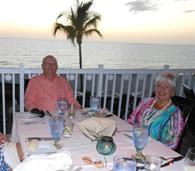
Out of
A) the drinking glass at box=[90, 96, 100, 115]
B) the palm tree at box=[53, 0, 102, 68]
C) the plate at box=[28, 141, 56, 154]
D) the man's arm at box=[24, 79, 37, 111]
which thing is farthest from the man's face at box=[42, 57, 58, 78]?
the palm tree at box=[53, 0, 102, 68]

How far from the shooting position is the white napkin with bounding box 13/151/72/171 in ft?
4.32

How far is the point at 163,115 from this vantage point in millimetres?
2480

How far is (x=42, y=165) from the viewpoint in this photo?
1.33 meters

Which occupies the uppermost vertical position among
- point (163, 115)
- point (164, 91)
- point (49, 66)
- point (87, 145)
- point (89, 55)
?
point (89, 55)

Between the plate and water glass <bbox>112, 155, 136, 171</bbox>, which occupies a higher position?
water glass <bbox>112, 155, 136, 171</bbox>

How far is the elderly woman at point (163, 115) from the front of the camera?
239 cm

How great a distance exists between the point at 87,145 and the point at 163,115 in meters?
0.88

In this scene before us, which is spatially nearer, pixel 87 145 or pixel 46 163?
pixel 46 163

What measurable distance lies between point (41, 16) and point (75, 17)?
2.68m

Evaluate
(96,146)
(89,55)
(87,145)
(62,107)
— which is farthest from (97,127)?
(89,55)

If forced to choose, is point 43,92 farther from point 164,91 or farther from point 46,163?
point 46,163

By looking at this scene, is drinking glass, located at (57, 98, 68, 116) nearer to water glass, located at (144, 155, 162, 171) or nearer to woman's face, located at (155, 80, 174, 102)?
woman's face, located at (155, 80, 174, 102)

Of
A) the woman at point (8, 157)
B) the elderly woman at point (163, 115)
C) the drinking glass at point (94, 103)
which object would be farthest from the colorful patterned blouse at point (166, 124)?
the woman at point (8, 157)

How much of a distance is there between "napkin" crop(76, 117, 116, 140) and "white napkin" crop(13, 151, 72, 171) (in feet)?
1.92
